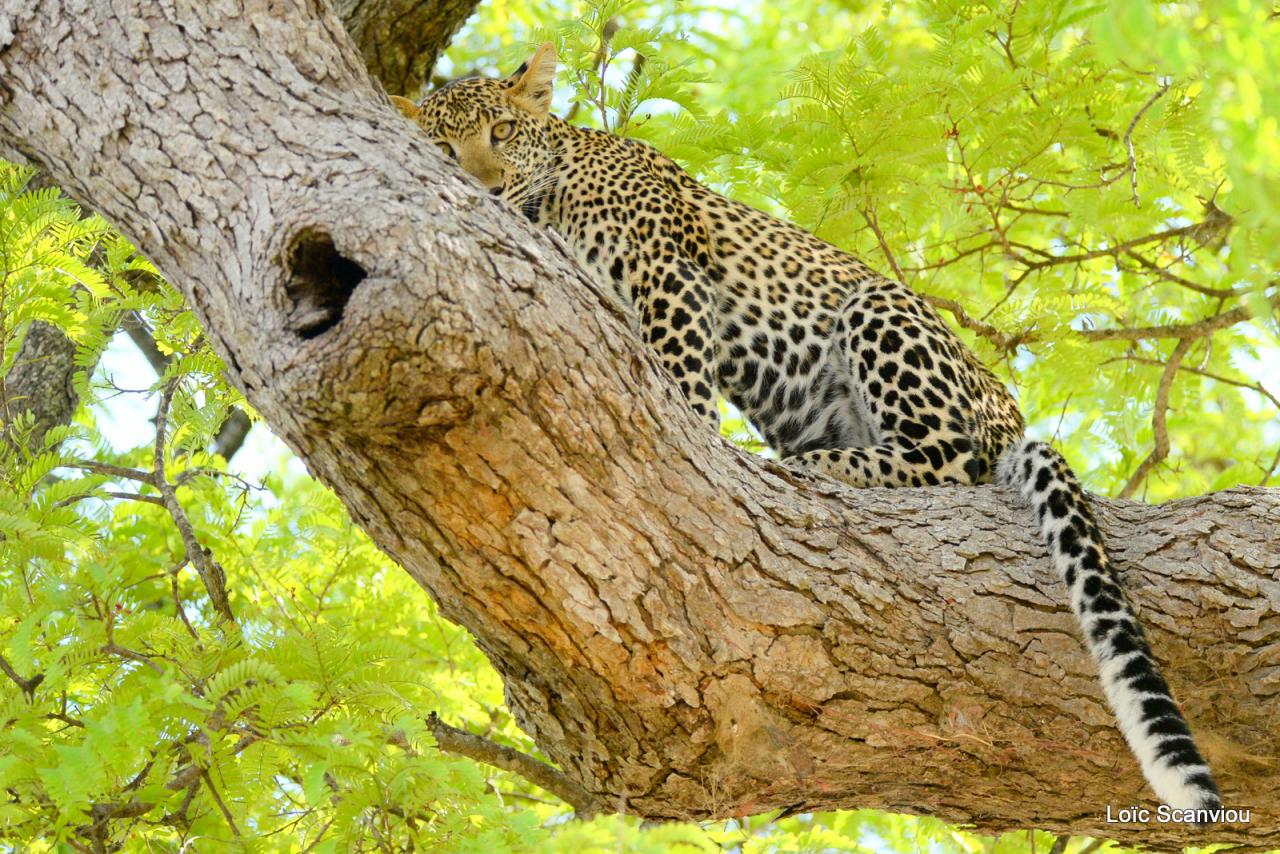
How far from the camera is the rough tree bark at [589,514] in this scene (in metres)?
4.54

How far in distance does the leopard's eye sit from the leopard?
15 millimetres

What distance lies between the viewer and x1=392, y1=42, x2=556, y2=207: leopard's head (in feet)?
29.6

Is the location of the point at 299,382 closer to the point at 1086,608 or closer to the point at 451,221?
the point at 451,221

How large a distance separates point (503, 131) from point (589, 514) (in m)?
4.87

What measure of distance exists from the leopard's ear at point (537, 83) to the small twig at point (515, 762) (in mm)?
4694

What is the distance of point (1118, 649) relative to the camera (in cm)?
561

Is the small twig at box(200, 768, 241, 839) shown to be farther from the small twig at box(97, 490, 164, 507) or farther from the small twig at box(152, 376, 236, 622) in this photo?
the small twig at box(97, 490, 164, 507)

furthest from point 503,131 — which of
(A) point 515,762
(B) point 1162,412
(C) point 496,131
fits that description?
(B) point 1162,412

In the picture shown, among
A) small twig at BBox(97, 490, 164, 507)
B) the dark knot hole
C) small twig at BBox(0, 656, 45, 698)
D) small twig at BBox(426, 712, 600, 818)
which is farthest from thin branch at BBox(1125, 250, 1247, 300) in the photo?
small twig at BBox(0, 656, 45, 698)

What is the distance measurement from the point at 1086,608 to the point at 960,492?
1.01 m

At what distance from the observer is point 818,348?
27.9 ft

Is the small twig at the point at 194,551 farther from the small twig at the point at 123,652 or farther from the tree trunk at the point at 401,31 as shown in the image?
the tree trunk at the point at 401,31

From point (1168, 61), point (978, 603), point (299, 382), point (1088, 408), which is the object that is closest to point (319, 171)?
point (299, 382)

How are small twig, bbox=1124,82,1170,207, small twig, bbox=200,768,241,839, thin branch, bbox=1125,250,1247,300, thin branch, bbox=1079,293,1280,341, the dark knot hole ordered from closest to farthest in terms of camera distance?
1. the dark knot hole
2. small twig, bbox=200,768,241,839
3. small twig, bbox=1124,82,1170,207
4. thin branch, bbox=1125,250,1247,300
5. thin branch, bbox=1079,293,1280,341
